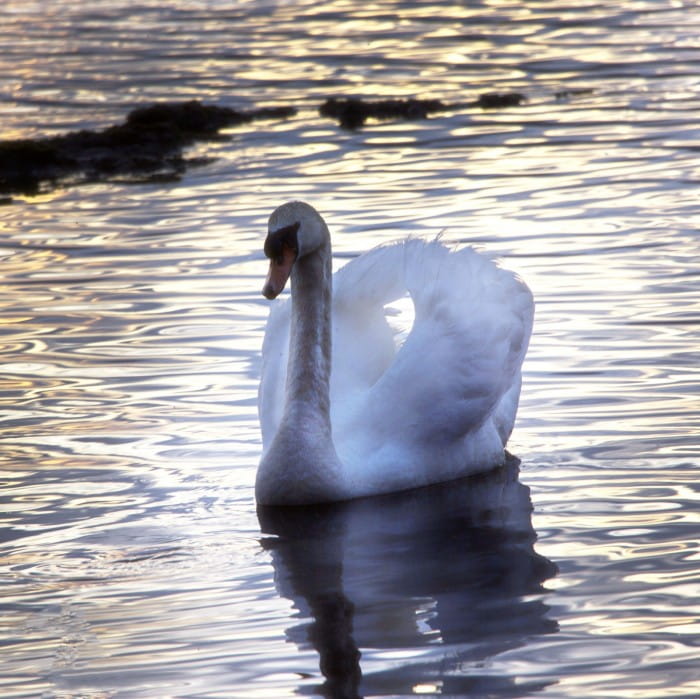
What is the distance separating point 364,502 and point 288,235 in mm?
1232

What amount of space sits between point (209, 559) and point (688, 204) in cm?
705

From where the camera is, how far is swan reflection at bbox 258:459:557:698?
5.62 metres

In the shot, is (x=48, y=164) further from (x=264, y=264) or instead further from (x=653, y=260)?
(x=653, y=260)

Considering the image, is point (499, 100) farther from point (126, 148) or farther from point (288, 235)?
point (288, 235)

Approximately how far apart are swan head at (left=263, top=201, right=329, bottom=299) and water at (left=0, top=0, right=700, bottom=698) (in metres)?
1.06

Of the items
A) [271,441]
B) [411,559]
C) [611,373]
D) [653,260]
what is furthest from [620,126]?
[411,559]

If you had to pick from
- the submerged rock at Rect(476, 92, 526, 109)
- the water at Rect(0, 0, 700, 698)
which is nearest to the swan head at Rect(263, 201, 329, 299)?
the water at Rect(0, 0, 700, 698)

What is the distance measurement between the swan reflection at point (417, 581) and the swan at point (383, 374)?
0.15 meters

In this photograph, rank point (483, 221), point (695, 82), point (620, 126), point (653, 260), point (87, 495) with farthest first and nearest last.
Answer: point (695, 82), point (620, 126), point (483, 221), point (653, 260), point (87, 495)

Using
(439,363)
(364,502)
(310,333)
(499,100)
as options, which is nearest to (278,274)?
(310,333)

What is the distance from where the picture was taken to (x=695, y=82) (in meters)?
18.3

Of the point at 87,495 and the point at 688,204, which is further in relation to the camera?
the point at 688,204

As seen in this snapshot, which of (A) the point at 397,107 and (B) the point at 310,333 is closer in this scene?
(B) the point at 310,333

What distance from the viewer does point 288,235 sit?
757 centimetres
